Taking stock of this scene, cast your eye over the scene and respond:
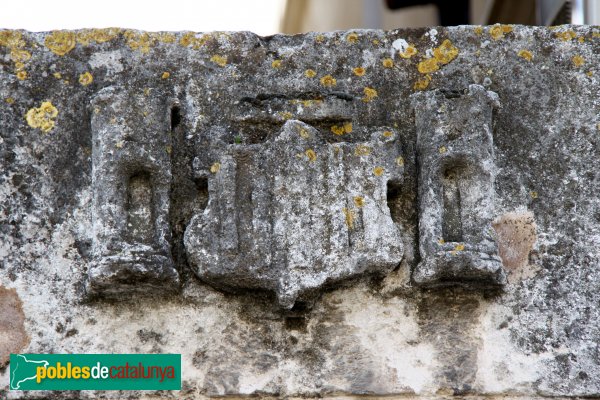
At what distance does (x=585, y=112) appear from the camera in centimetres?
355

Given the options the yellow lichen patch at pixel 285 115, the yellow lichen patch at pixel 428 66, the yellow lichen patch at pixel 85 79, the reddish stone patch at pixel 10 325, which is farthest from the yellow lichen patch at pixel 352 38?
the reddish stone patch at pixel 10 325

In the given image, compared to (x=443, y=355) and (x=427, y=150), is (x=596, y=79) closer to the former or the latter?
(x=427, y=150)

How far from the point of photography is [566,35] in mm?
3625

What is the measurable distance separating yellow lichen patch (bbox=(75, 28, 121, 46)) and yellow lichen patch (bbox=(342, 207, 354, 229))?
0.79m

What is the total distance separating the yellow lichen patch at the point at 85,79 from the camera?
11.6 feet

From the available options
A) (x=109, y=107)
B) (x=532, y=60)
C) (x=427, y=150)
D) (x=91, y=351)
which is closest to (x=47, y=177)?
(x=109, y=107)

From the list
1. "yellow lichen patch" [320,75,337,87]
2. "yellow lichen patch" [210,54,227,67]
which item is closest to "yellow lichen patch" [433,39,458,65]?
"yellow lichen patch" [320,75,337,87]

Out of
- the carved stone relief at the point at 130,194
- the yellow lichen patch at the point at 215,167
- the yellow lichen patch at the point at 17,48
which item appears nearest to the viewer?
the carved stone relief at the point at 130,194

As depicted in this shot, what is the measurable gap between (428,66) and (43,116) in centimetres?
101

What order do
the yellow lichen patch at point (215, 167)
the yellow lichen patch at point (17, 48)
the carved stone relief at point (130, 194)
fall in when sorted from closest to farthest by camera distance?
the carved stone relief at point (130, 194)
the yellow lichen patch at point (215, 167)
the yellow lichen patch at point (17, 48)

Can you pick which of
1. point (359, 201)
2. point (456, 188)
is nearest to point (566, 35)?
point (456, 188)

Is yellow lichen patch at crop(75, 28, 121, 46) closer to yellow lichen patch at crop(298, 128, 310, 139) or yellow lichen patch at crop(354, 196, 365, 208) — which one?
yellow lichen patch at crop(298, 128, 310, 139)

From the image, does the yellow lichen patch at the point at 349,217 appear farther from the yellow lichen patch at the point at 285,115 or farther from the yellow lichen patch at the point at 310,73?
the yellow lichen patch at the point at 310,73

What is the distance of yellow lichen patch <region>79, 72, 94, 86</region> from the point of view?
11.6 ft
